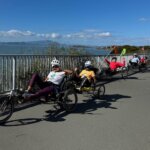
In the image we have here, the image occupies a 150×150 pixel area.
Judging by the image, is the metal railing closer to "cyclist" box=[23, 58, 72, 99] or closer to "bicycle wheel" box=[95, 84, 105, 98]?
"cyclist" box=[23, 58, 72, 99]

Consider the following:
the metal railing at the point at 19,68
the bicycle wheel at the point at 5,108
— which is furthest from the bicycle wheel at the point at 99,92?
the bicycle wheel at the point at 5,108

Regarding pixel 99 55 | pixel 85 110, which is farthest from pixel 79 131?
pixel 99 55

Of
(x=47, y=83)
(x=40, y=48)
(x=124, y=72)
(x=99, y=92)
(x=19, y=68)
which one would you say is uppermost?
(x=40, y=48)

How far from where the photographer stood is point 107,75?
59.2ft

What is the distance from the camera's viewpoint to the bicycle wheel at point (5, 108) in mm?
7613

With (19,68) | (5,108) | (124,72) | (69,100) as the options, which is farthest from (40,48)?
(5,108)

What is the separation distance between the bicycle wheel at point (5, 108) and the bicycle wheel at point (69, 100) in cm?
170

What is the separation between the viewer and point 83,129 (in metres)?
7.32

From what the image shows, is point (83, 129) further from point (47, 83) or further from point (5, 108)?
point (47, 83)

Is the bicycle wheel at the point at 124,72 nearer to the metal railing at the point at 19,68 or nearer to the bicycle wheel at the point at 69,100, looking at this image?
the metal railing at the point at 19,68

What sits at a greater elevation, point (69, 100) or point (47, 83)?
point (47, 83)

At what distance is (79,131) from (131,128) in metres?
1.15

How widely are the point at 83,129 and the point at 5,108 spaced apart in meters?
1.74

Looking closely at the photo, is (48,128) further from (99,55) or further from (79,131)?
(99,55)
